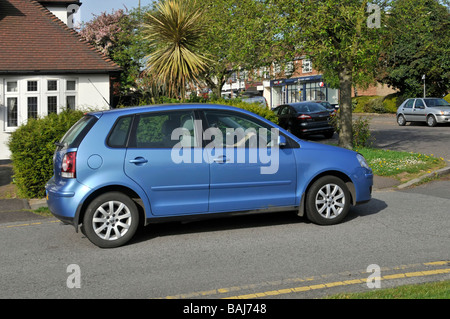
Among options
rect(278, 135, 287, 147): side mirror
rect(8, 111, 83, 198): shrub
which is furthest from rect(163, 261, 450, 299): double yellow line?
rect(8, 111, 83, 198): shrub

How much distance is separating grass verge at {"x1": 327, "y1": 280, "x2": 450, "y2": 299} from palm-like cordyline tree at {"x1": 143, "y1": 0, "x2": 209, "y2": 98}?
35.4ft

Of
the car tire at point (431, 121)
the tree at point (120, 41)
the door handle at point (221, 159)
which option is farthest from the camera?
the car tire at point (431, 121)

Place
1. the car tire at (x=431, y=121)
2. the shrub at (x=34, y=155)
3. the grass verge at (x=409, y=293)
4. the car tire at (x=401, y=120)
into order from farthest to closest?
the car tire at (x=401, y=120) < the car tire at (x=431, y=121) < the shrub at (x=34, y=155) < the grass verge at (x=409, y=293)

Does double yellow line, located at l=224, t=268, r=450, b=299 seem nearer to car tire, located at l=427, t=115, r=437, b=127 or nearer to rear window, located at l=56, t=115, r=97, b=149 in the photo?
rear window, located at l=56, t=115, r=97, b=149

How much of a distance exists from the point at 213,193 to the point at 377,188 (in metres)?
5.20

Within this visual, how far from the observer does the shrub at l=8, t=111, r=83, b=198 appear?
9.84 m

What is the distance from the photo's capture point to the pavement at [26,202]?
28.8 feet

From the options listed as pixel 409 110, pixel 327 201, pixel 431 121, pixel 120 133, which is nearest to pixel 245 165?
pixel 327 201

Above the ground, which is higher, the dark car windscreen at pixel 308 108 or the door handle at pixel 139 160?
the dark car windscreen at pixel 308 108

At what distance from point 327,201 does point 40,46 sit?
14.2m

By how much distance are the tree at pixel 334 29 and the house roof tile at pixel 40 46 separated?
6792 mm

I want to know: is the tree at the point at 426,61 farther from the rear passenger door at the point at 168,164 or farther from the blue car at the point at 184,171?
the rear passenger door at the point at 168,164

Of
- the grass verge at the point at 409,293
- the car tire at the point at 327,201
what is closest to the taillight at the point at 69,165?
the car tire at the point at 327,201
